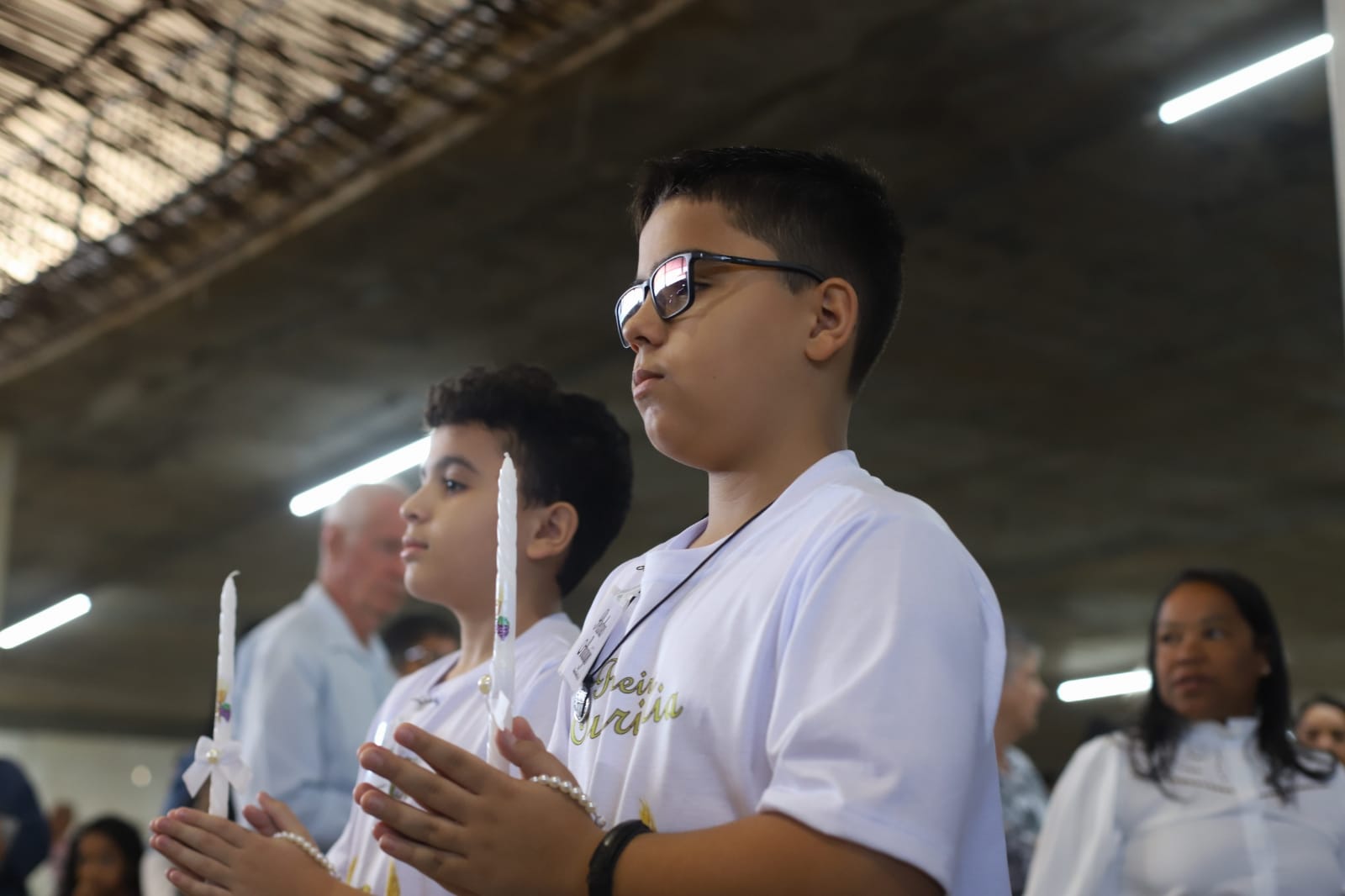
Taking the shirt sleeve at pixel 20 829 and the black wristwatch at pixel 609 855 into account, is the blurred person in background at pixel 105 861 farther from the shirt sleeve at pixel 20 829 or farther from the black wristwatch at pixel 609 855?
the black wristwatch at pixel 609 855

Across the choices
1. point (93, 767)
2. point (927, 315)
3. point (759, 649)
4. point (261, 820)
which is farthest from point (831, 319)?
point (93, 767)

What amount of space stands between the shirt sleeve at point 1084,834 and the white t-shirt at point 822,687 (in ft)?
6.46

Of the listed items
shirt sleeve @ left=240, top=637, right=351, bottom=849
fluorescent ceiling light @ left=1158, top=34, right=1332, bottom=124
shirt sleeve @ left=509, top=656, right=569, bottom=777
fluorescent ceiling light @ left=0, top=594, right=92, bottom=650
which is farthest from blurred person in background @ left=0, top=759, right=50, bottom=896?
fluorescent ceiling light @ left=0, top=594, right=92, bottom=650

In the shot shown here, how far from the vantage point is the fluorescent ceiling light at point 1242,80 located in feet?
16.6

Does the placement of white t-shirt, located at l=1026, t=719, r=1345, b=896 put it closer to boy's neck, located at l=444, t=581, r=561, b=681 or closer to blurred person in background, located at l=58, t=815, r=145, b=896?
boy's neck, located at l=444, t=581, r=561, b=681

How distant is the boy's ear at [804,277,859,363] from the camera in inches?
58.8

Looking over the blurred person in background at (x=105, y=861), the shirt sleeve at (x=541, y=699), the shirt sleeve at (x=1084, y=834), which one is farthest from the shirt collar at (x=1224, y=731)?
the blurred person in background at (x=105, y=861)

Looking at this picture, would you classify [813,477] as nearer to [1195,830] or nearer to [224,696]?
[224,696]

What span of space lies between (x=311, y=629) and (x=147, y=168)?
2291mm

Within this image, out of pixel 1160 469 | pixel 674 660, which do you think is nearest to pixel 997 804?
pixel 674 660

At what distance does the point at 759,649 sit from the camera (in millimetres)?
1291

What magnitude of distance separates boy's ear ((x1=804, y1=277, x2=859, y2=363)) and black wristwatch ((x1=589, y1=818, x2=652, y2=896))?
53 cm

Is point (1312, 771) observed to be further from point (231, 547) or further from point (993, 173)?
point (231, 547)

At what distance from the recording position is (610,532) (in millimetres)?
2445
